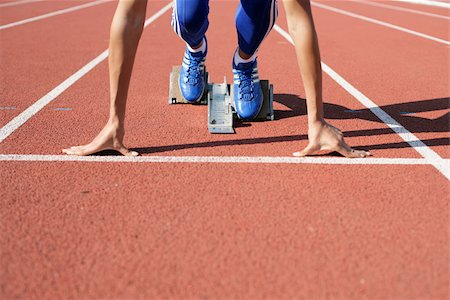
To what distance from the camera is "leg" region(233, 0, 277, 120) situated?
14.0 feet

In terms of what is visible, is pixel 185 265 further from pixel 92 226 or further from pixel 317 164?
pixel 317 164

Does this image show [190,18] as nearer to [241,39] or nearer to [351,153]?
[241,39]

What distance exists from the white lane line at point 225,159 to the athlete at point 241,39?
934 millimetres

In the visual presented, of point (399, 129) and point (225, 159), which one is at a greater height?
point (399, 129)

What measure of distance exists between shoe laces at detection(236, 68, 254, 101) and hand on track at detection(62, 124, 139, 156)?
1.21 m

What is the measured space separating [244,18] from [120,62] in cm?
121

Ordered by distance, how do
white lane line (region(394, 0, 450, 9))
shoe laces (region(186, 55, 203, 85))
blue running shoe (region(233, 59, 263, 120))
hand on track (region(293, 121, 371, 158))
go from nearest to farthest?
hand on track (region(293, 121, 371, 158)) < blue running shoe (region(233, 59, 263, 120)) < shoe laces (region(186, 55, 203, 85)) < white lane line (region(394, 0, 450, 9))

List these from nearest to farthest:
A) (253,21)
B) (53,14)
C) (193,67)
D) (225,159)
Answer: (225,159) < (253,21) < (193,67) < (53,14)

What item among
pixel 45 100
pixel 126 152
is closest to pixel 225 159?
pixel 126 152

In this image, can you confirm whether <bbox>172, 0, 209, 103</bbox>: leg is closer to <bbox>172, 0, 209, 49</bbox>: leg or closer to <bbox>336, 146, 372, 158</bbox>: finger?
<bbox>172, 0, 209, 49</bbox>: leg

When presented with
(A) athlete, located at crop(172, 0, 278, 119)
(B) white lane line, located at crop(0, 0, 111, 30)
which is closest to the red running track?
(A) athlete, located at crop(172, 0, 278, 119)

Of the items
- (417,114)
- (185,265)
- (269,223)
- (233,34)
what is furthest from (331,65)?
(185,265)

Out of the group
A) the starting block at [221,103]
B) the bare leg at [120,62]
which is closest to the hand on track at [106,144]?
the bare leg at [120,62]

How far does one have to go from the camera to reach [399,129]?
4.33m
